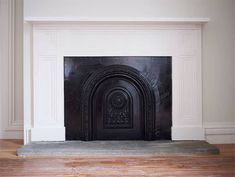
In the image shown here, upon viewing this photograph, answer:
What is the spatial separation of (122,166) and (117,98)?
3.65 feet

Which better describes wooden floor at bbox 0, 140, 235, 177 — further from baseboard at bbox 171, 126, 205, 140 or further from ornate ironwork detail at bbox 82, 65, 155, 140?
ornate ironwork detail at bbox 82, 65, 155, 140

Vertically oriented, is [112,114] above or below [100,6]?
below

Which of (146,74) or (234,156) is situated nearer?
(234,156)

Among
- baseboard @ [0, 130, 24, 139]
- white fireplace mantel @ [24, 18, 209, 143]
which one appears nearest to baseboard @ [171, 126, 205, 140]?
white fireplace mantel @ [24, 18, 209, 143]

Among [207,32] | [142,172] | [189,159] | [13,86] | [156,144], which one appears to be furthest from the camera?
[13,86]

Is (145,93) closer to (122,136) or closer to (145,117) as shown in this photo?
(145,117)

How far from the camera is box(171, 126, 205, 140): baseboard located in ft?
12.5

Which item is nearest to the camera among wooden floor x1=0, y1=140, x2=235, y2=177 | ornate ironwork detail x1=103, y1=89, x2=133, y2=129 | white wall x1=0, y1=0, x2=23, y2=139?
wooden floor x1=0, y1=140, x2=235, y2=177

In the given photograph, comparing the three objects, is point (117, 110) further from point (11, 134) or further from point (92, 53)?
point (11, 134)

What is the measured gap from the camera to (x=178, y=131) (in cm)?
382

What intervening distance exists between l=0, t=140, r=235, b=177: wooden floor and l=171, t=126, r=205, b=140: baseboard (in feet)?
1.55

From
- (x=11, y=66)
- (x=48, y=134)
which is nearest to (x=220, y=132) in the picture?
(x=48, y=134)

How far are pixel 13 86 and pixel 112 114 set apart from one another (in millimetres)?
1522

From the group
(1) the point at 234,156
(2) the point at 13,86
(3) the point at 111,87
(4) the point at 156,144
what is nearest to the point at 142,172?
(4) the point at 156,144
